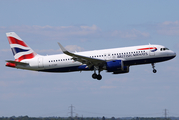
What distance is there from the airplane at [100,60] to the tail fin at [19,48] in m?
0.69

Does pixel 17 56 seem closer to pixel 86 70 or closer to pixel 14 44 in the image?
pixel 14 44

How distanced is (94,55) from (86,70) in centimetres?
315

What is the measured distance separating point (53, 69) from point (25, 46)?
8.96 meters

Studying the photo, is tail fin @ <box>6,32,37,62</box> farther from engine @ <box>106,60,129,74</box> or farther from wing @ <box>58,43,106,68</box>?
engine @ <box>106,60,129,74</box>

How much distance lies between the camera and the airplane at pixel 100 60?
5684 centimetres

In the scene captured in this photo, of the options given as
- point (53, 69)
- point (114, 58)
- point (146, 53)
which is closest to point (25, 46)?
point (53, 69)

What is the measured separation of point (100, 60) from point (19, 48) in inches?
700

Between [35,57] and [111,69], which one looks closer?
[111,69]

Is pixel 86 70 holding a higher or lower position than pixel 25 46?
lower

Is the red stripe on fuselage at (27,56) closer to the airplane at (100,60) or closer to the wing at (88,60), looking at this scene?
the airplane at (100,60)

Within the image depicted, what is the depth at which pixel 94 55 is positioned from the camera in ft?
192

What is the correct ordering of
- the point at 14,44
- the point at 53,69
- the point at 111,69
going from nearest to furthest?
the point at 111,69 → the point at 53,69 → the point at 14,44

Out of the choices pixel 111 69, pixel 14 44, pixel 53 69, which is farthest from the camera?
pixel 14 44

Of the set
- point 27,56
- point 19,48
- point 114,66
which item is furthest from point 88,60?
point 19,48
